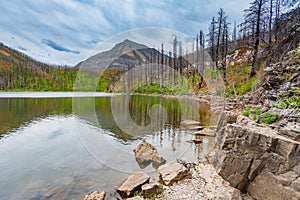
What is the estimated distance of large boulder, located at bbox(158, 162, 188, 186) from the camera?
7.02 meters

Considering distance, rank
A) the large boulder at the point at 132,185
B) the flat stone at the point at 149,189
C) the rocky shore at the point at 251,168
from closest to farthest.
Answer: the rocky shore at the point at 251,168 → the flat stone at the point at 149,189 → the large boulder at the point at 132,185

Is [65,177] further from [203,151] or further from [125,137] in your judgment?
[203,151]

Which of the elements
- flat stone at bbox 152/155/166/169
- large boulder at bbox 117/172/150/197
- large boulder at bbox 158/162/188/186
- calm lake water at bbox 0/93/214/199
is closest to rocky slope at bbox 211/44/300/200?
large boulder at bbox 158/162/188/186

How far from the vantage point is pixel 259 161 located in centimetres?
416

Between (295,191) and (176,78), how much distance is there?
5680 centimetres

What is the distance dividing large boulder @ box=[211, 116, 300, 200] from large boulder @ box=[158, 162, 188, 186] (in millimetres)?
2871

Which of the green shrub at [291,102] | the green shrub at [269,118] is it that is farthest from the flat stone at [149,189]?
the green shrub at [291,102]

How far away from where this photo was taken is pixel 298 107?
5449 millimetres

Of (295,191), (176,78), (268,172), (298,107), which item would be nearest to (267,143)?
(268,172)

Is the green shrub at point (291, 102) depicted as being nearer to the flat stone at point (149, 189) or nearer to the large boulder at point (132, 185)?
the flat stone at point (149, 189)

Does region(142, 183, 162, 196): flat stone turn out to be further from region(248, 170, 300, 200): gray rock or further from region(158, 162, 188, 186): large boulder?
region(248, 170, 300, 200): gray rock

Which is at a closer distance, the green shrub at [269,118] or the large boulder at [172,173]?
the green shrub at [269,118]

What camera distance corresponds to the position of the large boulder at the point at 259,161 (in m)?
3.68

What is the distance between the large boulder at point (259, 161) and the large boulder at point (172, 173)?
113 inches
